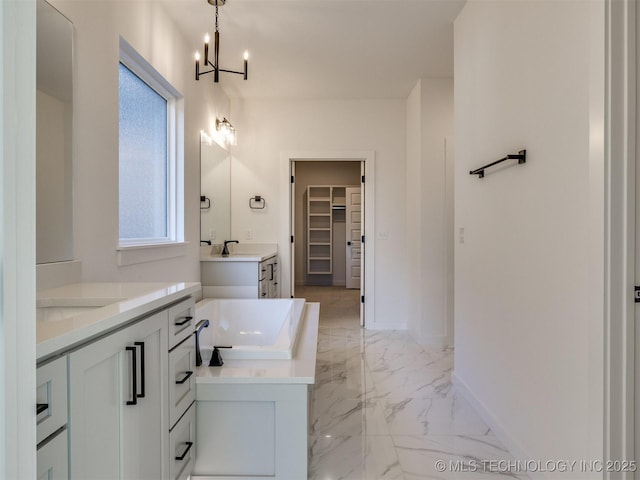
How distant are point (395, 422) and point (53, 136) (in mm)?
2256

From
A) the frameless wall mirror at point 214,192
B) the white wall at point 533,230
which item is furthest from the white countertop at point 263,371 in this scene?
the frameless wall mirror at point 214,192

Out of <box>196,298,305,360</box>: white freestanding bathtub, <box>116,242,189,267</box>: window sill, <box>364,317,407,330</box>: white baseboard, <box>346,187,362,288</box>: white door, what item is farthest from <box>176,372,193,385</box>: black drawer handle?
<box>346,187,362,288</box>: white door

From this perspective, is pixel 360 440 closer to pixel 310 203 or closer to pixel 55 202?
pixel 55 202

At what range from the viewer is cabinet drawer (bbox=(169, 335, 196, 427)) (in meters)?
1.40

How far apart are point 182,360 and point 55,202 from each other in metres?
0.85

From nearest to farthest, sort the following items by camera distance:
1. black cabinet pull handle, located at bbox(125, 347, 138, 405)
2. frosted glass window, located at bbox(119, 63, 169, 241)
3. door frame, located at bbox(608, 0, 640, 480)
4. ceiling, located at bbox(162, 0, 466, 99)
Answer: black cabinet pull handle, located at bbox(125, 347, 138, 405)
door frame, located at bbox(608, 0, 640, 480)
frosted glass window, located at bbox(119, 63, 169, 241)
ceiling, located at bbox(162, 0, 466, 99)

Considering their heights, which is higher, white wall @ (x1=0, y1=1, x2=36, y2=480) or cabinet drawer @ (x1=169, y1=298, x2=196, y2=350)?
white wall @ (x1=0, y1=1, x2=36, y2=480)

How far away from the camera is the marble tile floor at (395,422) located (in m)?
1.87

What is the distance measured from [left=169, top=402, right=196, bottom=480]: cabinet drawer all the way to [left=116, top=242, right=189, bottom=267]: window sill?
0.96m

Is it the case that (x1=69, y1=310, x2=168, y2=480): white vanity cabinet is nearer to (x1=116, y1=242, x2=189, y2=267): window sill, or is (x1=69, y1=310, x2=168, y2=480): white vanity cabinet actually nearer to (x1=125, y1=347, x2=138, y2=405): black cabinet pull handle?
(x1=125, y1=347, x2=138, y2=405): black cabinet pull handle

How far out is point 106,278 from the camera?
2.01m

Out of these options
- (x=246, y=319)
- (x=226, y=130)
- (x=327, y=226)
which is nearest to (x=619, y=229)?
(x=246, y=319)

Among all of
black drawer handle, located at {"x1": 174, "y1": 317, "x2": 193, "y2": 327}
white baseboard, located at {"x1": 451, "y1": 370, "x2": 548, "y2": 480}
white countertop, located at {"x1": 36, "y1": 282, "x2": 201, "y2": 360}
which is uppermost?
white countertop, located at {"x1": 36, "y1": 282, "x2": 201, "y2": 360}

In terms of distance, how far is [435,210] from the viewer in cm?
398
